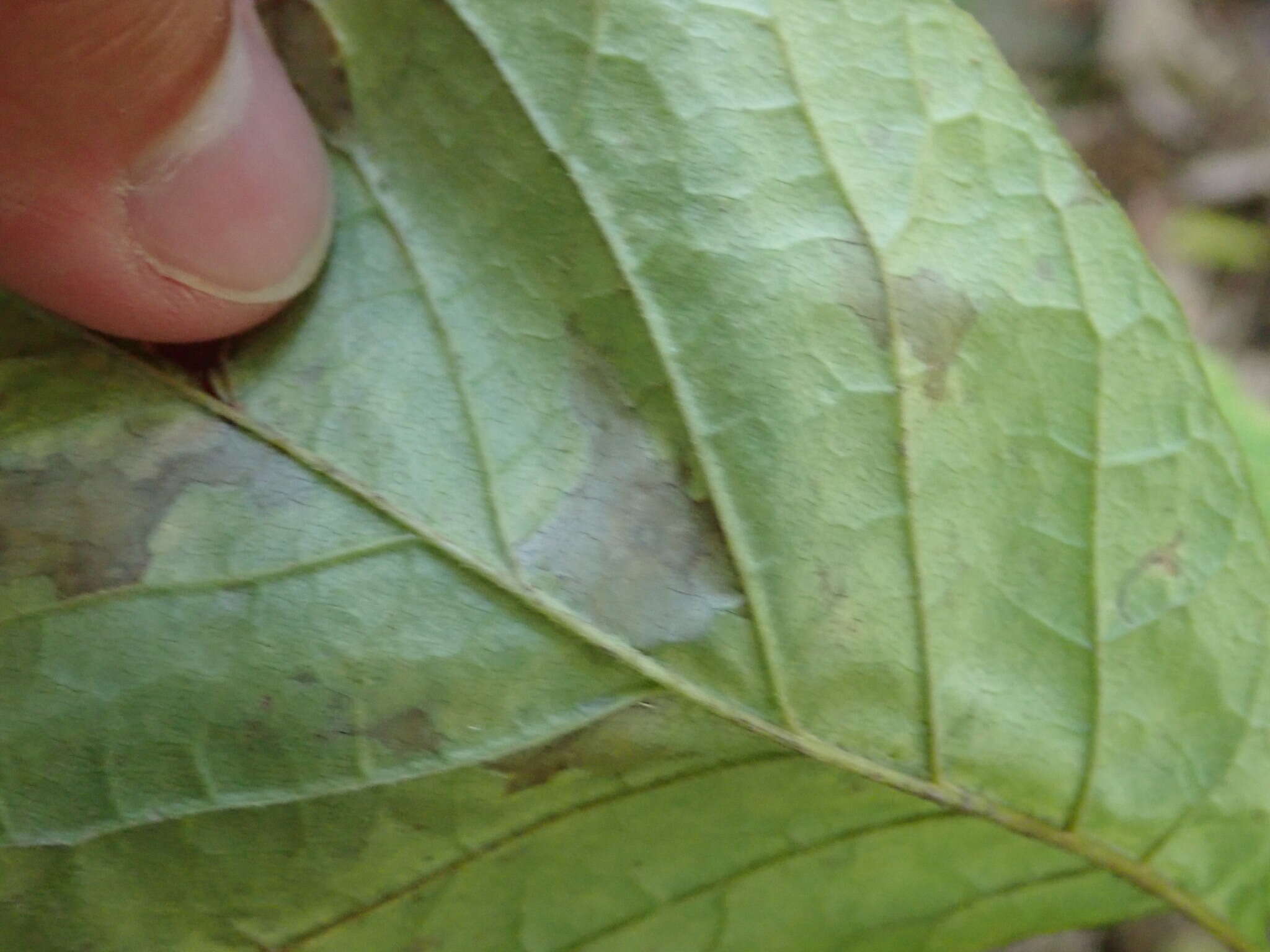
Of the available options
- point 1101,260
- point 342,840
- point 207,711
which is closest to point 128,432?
point 207,711

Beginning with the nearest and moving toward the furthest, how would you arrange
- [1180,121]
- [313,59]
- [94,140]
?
[94,140]
[313,59]
[1180,121]

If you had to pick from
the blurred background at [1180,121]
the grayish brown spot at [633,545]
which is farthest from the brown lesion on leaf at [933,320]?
the blurred background at [1180,121]

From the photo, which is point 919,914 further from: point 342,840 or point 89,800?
point 89,800

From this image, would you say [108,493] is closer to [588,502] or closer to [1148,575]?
[588,502]

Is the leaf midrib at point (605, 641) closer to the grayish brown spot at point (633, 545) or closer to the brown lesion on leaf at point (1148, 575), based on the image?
the grayish brown spot at point (633, 545)

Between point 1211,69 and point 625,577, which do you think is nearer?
point 625,577

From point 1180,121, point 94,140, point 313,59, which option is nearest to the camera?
point 94,140

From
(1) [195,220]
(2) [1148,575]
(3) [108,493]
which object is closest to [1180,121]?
(2) [1148,575]

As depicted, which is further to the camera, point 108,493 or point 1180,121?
point 1180,121
